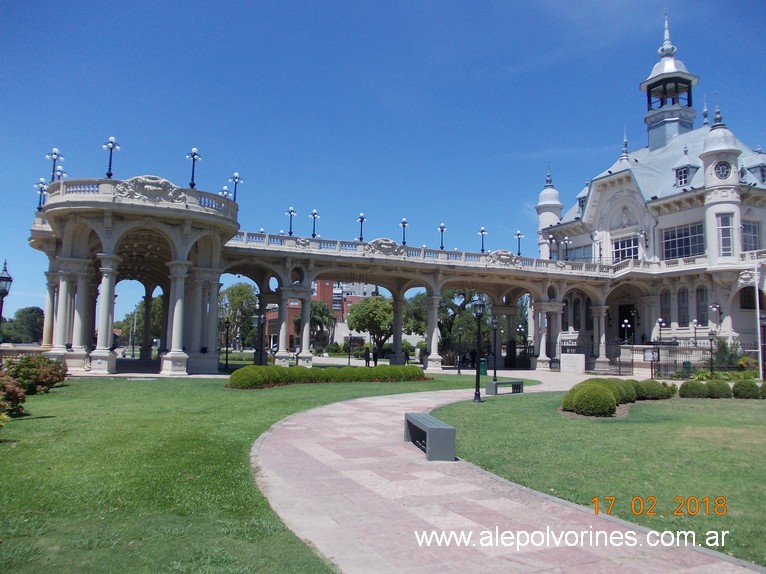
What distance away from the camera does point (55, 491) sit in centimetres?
753

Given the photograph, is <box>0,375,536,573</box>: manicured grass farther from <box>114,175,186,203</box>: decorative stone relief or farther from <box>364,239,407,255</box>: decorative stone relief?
<box>364,239,407,255</box>: decorative stone relief

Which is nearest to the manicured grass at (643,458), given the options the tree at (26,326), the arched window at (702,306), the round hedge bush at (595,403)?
the round hedge bush at (595,403)

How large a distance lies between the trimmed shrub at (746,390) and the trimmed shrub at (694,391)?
1.17 m

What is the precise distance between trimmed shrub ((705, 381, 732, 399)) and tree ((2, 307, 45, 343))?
14416cm

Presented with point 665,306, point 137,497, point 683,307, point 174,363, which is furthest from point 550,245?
point 137,497

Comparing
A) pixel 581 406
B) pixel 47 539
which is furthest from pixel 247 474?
pixel 581 406

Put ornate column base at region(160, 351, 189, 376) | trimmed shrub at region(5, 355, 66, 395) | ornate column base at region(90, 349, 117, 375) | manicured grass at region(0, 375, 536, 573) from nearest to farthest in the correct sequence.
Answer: manicured grass at region(0, 375, 536, 573), trimmed shrub at region(5, 355, 66, 395), ornate column base at region(90, 349, 117, 375), ornate column base at region(160, 351, 189, 376)

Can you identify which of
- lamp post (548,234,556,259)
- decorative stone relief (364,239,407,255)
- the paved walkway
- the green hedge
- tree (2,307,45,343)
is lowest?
the paved walkway

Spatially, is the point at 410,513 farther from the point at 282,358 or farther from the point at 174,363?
the point at 282,358

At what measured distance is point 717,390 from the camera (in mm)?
22969

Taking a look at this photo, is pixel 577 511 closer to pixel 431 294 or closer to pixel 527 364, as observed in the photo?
pixel 431 294

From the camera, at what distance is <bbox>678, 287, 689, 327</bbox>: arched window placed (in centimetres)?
4716

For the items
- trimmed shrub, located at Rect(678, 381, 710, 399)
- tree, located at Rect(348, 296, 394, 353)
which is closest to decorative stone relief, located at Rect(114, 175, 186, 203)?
trimmed shrub, located at Rect(678, 381, 710, 399)

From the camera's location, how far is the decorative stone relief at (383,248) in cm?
4131
